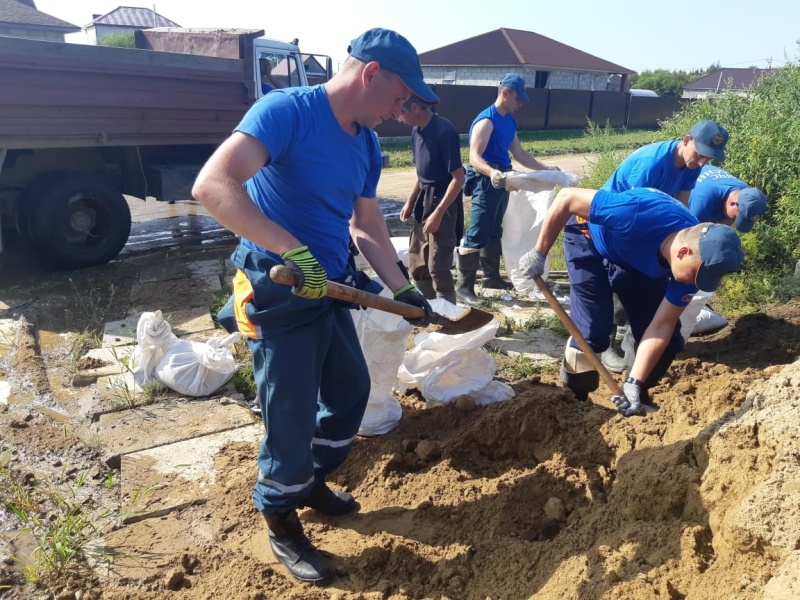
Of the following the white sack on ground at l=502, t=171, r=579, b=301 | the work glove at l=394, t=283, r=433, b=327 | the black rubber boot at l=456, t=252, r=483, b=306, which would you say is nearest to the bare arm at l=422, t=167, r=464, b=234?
the white sack on ground at l=502, t=171, r=579, b=301

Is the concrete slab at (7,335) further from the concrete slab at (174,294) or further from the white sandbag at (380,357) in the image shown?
the white sandbag at (380,357)

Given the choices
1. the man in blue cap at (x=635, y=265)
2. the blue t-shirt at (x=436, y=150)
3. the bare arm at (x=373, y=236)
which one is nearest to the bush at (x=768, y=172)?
the man in blue cap at (x=635, y=265)

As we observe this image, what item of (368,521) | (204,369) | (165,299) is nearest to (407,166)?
(165,299)

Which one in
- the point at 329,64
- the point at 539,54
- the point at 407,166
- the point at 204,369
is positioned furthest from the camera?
the point at 539,54

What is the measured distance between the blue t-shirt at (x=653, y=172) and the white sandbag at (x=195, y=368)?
2605mm

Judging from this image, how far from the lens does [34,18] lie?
2608 centimetres

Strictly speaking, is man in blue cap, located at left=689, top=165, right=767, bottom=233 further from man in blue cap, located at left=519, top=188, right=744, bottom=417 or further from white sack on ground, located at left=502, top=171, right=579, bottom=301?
white sack on ground, located at left=502, top=171, right=579, bottom=301

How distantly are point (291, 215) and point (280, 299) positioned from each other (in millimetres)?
312

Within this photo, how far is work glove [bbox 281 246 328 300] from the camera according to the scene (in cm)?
198

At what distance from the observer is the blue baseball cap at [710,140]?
3744mm

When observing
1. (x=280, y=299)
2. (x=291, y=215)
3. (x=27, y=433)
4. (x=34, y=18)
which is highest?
(x=34, y=18)

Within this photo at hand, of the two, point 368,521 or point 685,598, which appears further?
point 368,521

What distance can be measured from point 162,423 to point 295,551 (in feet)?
5.21

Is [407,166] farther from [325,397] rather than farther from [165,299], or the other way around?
[325,397]
